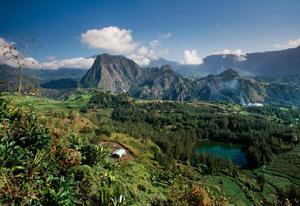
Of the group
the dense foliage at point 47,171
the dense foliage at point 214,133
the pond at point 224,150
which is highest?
the dense foliage at point 47,171

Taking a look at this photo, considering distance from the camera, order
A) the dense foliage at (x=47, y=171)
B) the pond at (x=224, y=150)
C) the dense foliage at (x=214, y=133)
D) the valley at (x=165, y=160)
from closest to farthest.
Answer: the dense foliage at (x=47, y=171) → the valley at (x=165, y=160) → the dense foliage at (x=214, y=133) → the pond at (x=224, y=150)

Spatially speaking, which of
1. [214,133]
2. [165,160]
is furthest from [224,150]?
[165,160]

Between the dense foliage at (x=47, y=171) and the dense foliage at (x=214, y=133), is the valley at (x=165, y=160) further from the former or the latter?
the dense foliage at (x=214, y=133)

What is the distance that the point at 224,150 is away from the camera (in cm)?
14350

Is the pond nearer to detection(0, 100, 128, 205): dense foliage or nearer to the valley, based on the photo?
the valley

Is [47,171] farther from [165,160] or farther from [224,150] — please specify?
[224,150]

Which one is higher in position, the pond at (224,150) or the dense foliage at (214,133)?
the dense foliage at (214,133)

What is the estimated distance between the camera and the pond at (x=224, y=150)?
422 feet

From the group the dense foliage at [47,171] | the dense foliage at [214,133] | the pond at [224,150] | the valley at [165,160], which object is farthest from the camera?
the pond at [224,150]

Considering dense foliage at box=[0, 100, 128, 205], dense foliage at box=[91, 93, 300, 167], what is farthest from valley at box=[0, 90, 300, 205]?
dense foliage at box=[91, 93, 300, 167]

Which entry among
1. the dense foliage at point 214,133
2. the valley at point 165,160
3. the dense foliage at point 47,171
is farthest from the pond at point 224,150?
the dense foliage at point 47,171

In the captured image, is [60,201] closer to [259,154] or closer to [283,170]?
[283,170]

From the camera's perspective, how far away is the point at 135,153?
66.7 m

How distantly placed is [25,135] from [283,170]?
→ 358ft
